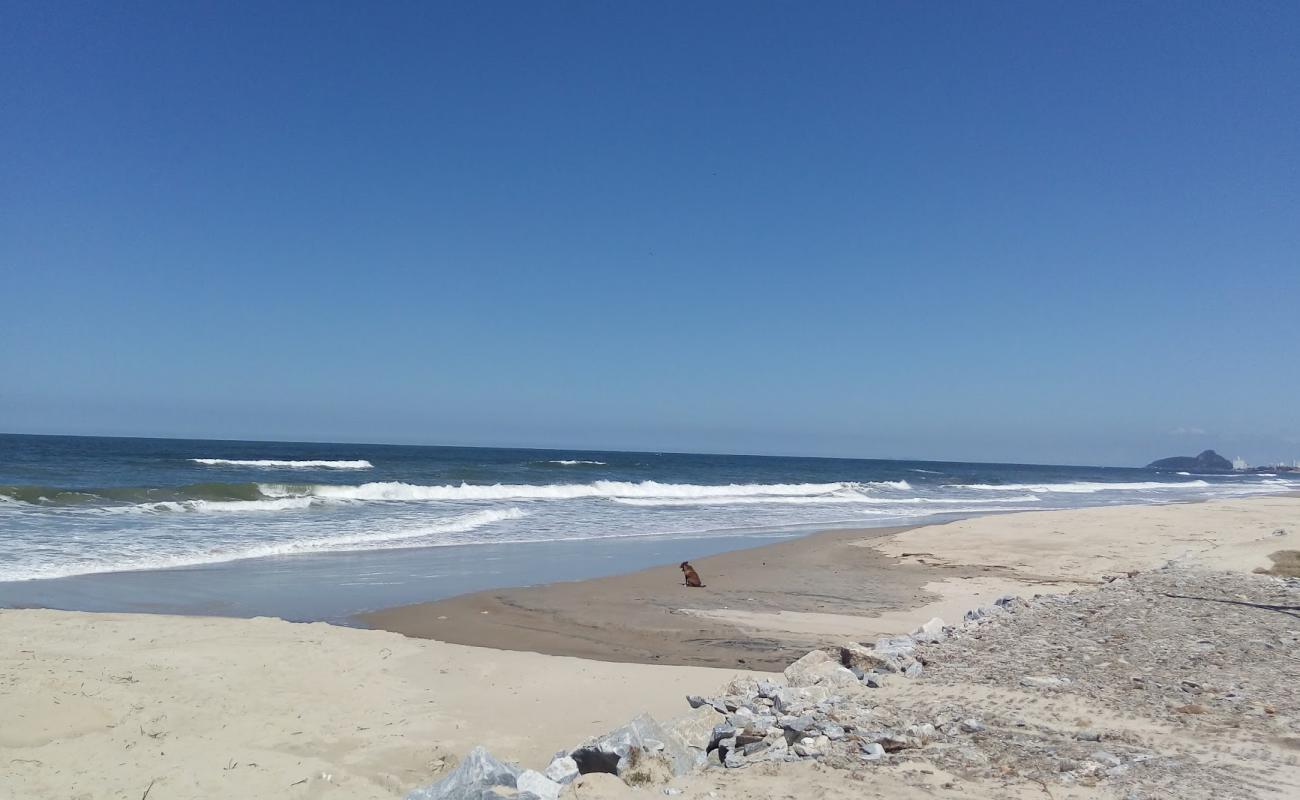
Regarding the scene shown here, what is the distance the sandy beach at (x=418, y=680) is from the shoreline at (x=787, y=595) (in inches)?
2.3

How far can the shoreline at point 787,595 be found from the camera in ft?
29.0

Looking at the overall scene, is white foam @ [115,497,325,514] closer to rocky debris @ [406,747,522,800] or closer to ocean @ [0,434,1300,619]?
ocean @ [0,434,1300,619]

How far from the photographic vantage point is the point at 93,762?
503 centimetres

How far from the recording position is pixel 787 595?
1184cm

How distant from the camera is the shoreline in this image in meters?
8.85

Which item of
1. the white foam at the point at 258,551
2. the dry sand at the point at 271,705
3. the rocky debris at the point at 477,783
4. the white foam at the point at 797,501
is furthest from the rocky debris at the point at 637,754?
the white foam at the point at 797,501

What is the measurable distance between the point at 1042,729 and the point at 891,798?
1.47m

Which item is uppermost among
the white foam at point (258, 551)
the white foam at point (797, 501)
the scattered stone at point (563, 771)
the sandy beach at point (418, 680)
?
the scattered stone at point (563, 771)

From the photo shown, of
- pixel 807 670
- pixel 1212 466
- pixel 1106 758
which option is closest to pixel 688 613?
pixel 807 670

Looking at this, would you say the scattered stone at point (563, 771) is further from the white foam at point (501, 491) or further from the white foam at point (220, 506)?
the white foam at point (501, 491)

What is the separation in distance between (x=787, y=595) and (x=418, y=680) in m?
6.23

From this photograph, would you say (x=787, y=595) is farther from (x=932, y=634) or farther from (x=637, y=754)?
(x=637, y=754)

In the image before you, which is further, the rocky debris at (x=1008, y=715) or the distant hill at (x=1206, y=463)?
the distant hill at (x=1206, y=463)

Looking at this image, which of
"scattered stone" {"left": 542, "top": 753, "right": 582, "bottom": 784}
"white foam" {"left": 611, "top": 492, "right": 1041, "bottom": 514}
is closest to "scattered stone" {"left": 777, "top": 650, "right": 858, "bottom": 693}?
"scattered stone" {"left": 542, "top": 753, "right": 582, "bottom": 784}
